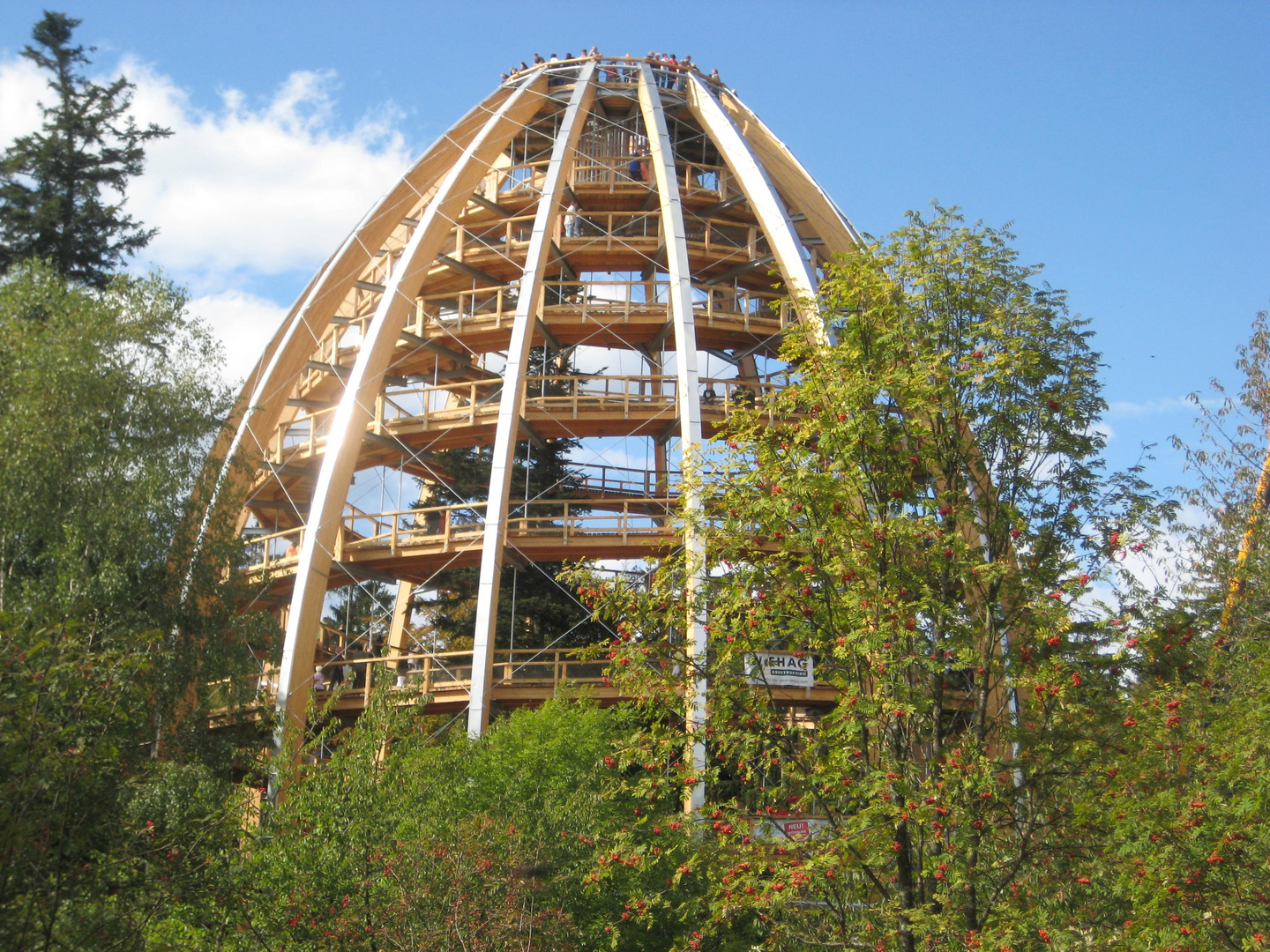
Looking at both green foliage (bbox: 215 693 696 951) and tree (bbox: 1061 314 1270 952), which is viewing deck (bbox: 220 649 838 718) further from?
tree (bbox: 1061 314 1270 952)

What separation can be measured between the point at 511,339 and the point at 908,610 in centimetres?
1449

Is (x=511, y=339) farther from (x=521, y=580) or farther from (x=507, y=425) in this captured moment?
(x=521, y=580)

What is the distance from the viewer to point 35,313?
1955 cm

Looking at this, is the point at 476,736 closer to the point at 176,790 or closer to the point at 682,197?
the point at 176,790

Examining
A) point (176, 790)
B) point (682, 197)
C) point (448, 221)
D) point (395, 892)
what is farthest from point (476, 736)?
point (682, 197)

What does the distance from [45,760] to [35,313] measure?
52.4 ft

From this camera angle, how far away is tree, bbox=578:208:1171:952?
8148mm

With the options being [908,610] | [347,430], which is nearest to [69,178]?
[347,430]

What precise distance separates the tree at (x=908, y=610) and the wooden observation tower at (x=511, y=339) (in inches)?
358

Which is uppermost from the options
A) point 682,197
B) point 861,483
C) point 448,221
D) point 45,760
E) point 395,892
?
point 682,197

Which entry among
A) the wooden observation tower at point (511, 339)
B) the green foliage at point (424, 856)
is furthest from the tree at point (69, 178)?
the green foliage at point (424, 856)

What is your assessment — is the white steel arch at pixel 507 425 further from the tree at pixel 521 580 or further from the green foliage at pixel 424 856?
the green foliage at pixel 424 856

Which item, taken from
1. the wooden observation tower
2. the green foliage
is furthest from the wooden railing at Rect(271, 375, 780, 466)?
the green foliage

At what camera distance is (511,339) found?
2167 cm
